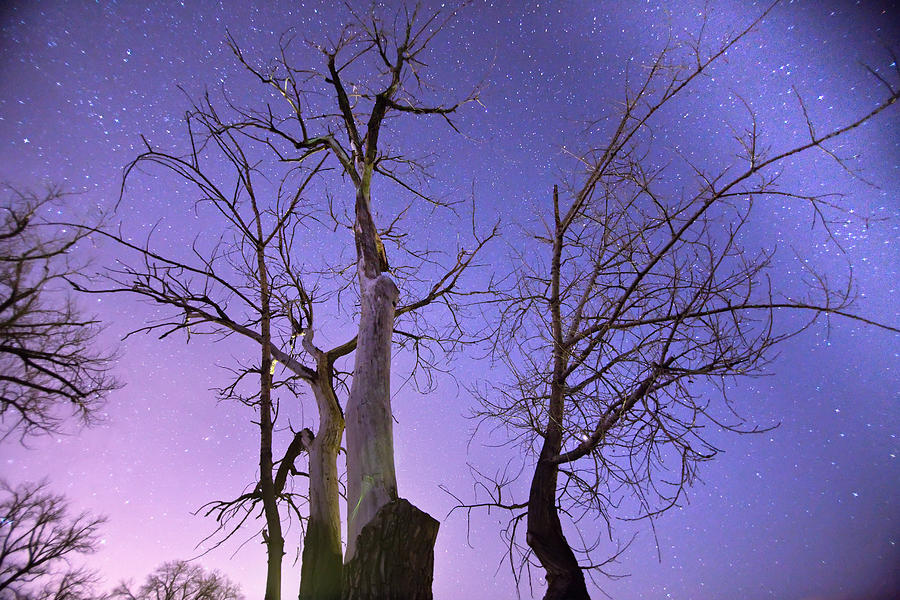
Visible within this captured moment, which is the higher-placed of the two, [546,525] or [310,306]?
[310,306]

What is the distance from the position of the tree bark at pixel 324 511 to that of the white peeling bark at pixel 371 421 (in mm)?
985

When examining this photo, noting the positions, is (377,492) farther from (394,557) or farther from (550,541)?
(550,541)

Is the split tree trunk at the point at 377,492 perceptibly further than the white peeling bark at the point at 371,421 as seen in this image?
No

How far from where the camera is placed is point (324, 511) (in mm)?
3920

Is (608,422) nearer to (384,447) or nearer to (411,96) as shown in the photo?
(384,447)

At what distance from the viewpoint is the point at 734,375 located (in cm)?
258

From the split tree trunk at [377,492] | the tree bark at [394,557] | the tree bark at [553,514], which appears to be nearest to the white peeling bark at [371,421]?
the split tree trunk at [377,492]

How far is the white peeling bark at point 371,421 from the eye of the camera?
262 cm

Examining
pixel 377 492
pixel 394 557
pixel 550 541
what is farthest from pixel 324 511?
pixel 550 541

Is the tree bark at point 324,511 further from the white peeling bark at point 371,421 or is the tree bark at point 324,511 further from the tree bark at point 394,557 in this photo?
the tree bark at point 394,557

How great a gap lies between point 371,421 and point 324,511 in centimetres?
167

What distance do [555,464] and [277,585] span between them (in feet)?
8.64

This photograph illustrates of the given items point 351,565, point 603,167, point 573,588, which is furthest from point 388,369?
Answer: point 603,167

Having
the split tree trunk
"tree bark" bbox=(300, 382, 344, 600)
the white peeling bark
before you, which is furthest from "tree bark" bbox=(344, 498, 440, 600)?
"tree bark" bbox=(300, 382, 344, 600)
